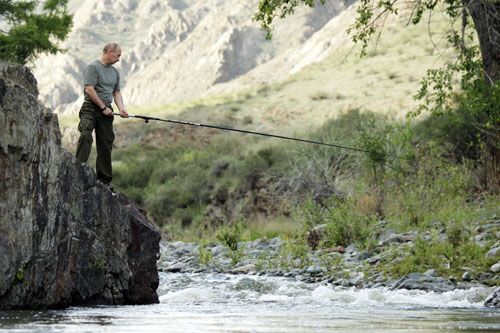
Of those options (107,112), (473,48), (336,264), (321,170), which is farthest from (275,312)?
(321,170)

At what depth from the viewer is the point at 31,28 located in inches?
1236

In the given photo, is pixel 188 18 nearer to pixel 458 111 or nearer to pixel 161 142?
pixel 161 142

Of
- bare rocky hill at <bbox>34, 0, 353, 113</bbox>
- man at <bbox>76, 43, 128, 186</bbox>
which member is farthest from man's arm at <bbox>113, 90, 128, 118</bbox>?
bare rocky hill at <bbox>34, 0, 353, 113</bbox>

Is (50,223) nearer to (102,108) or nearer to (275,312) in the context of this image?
(275,312)

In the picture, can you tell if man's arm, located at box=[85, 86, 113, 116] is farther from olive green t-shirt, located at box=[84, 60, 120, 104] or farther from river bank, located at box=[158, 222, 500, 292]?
river bank, located at box=[158, 222, 500, 292]

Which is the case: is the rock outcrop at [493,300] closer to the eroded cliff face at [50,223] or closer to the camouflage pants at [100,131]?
the eroded cliff face at [50,223]

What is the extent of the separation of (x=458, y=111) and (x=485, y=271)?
1213 cm

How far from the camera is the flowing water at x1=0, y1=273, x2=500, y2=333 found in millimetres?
6383

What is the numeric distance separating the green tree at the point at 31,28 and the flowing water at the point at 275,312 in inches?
802

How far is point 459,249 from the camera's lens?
12625 mm

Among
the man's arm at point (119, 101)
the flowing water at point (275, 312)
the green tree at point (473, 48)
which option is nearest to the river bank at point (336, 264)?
the flowing water at point (275, 312)

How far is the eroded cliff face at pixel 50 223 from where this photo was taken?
8039 mm

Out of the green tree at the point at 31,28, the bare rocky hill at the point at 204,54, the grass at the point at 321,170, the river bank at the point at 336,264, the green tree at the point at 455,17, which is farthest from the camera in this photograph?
the bare rocky hill at the point at 204,54

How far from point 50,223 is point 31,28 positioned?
79.2ft
